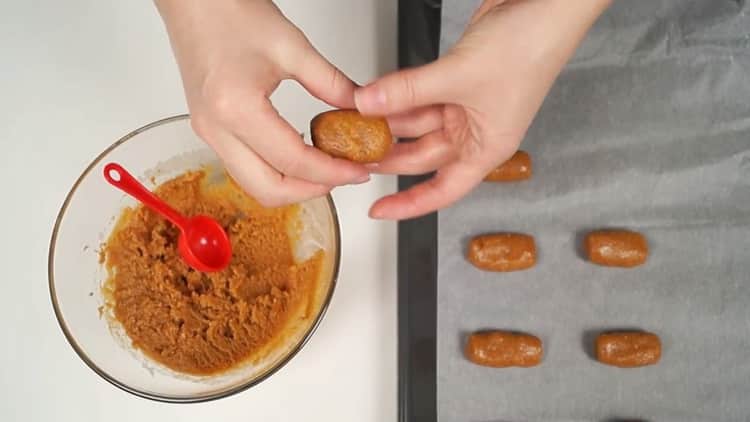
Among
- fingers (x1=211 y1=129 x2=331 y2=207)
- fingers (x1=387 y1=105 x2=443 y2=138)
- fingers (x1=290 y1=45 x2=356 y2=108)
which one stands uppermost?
fingers (x1=387 y1=105 x2=443 y2=138)

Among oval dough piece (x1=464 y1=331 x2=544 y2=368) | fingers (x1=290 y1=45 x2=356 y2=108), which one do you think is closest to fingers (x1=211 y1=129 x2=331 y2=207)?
fingers (x1=290 y1=45 x2=356 y2=108)

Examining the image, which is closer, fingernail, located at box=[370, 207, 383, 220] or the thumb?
the thumb

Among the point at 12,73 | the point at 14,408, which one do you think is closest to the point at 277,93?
the point at 12,73

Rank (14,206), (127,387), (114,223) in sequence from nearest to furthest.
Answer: (127,387) < (114,223) < (14,206)

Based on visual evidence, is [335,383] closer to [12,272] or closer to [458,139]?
[458,139]

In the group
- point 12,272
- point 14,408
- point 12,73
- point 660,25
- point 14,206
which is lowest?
point 14,408

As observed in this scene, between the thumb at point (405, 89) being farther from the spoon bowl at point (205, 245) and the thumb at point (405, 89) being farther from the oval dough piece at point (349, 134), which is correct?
the spoon bowl at point (205, 245)

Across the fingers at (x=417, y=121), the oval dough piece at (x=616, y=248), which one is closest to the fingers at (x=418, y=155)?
the fingers at (x=417, y=121)

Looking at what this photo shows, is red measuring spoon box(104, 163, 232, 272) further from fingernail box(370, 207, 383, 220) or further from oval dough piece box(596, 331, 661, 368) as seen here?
oval dough piece box(596, 331, 661, 368)
